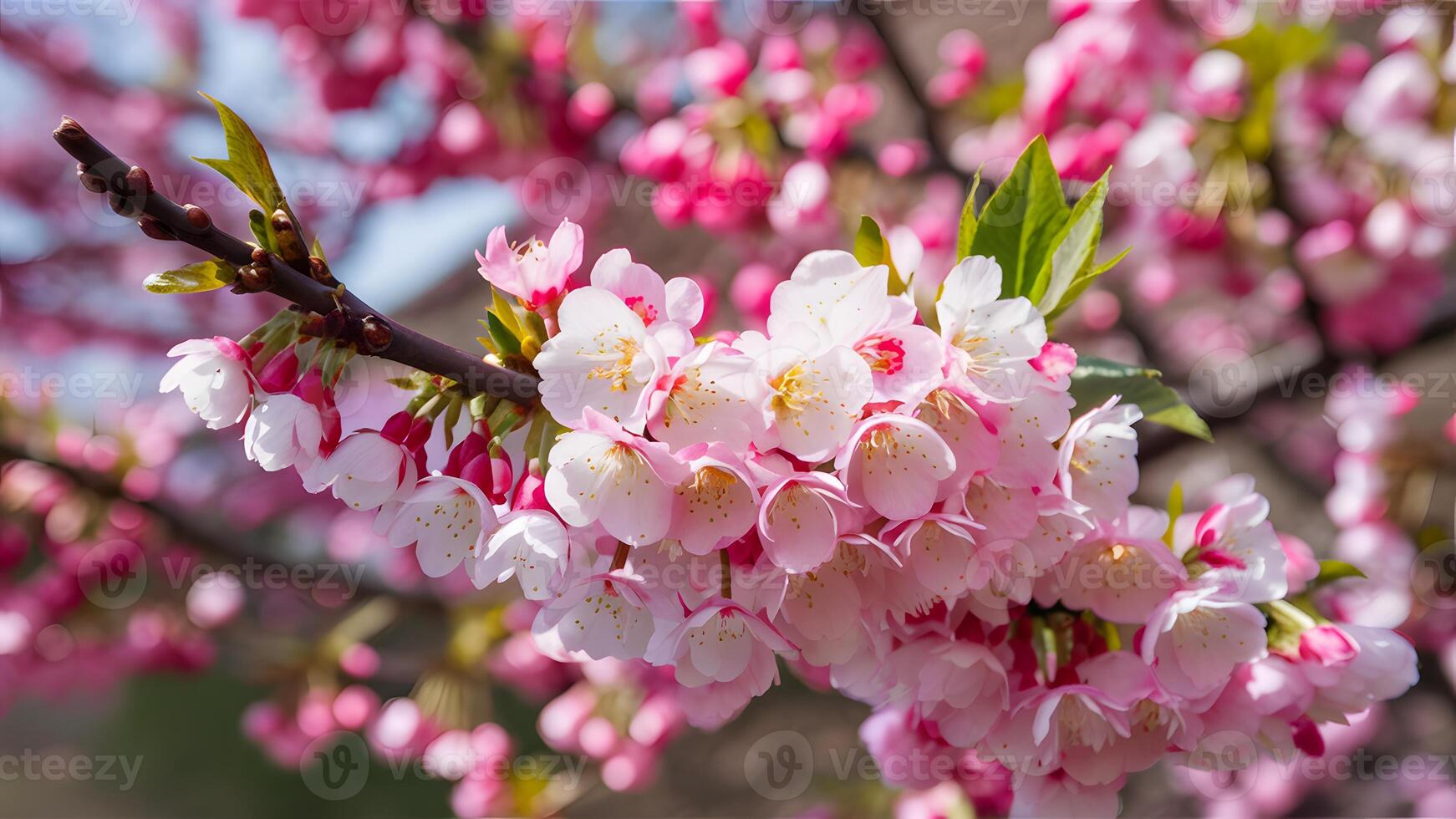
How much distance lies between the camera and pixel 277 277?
49 cm

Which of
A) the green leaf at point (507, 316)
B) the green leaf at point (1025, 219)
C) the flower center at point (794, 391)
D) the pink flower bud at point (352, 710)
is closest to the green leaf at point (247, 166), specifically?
the green leaf at point (507, 316)

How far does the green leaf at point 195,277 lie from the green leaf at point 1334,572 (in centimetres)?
88

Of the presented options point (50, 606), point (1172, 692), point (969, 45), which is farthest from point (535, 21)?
point (1172, 692)

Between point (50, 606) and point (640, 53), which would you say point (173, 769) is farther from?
point (640, 53)

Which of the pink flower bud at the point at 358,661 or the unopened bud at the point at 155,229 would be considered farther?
the pink flower bud at the point at 358,661

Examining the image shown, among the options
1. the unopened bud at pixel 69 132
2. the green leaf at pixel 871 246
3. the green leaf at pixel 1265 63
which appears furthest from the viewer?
the green leaf at pixel 1265 63

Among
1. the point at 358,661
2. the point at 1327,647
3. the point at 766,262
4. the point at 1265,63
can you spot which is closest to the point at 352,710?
the point at 358,661

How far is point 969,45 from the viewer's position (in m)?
1.91

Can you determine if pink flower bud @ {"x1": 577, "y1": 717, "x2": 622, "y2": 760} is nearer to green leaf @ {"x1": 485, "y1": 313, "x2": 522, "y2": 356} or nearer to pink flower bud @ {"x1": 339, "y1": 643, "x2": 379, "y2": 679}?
pink flower bud @ {"x1": 339, "y1": 643, "x2": 379, "y2": 679}

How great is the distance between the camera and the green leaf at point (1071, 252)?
0.63 meters

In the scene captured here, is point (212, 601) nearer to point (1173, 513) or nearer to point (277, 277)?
point (277, 277)

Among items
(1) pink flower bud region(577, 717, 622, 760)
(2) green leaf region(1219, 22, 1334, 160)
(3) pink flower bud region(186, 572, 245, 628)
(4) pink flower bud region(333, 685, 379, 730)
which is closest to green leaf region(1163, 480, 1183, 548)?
(2) green leaf region(1219, 22, 1334, 160)

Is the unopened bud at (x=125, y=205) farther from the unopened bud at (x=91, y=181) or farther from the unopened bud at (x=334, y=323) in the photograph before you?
the unopened bud at (x=334, y=323)

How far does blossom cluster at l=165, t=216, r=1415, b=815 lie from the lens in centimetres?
51
